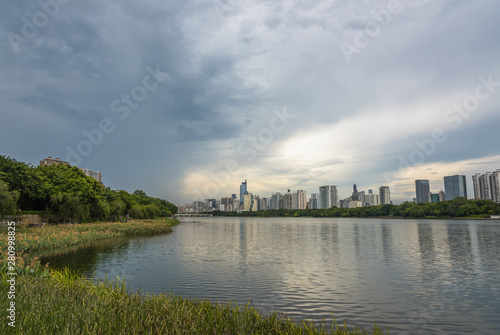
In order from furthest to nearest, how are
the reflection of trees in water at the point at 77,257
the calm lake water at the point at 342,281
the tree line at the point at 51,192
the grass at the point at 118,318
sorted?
the tree line at the point at 51,192 → the reflection of trees in water at the point at 77,257 → the calm lake water at the point at 342,281 → the grass at the point at 118,318

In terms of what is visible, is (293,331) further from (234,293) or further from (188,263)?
(188,263)

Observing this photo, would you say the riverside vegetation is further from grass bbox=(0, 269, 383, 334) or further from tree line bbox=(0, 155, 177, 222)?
tree line bbox=(0, 155, 177, 222)

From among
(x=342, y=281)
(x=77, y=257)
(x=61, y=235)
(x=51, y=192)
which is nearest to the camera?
(x=342, y=281)

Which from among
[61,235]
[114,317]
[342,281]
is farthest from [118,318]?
[61,235]

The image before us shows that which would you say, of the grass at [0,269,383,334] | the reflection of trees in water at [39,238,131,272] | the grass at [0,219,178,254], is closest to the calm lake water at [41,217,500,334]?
the reflection of trees in water at [39,238,131,272]

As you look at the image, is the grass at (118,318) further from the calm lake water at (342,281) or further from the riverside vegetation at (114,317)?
the calm lake water at (342,281)

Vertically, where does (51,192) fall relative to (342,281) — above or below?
above

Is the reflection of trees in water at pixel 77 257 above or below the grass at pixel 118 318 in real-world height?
below

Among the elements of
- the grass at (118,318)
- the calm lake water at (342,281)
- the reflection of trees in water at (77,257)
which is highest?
the grass at (118,318)

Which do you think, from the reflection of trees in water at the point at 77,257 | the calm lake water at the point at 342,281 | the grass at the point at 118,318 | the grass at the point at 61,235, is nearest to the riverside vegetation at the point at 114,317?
the grass at the point at 118,318

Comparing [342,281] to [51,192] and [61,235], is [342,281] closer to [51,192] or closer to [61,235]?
[61,235]

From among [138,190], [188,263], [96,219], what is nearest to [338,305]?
[188,263]

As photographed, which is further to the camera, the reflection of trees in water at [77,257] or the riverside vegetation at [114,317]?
the reflection of trees in water at [77,257]

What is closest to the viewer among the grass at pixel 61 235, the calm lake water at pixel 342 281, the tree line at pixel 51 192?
the calm lake water at pixel 342 281
